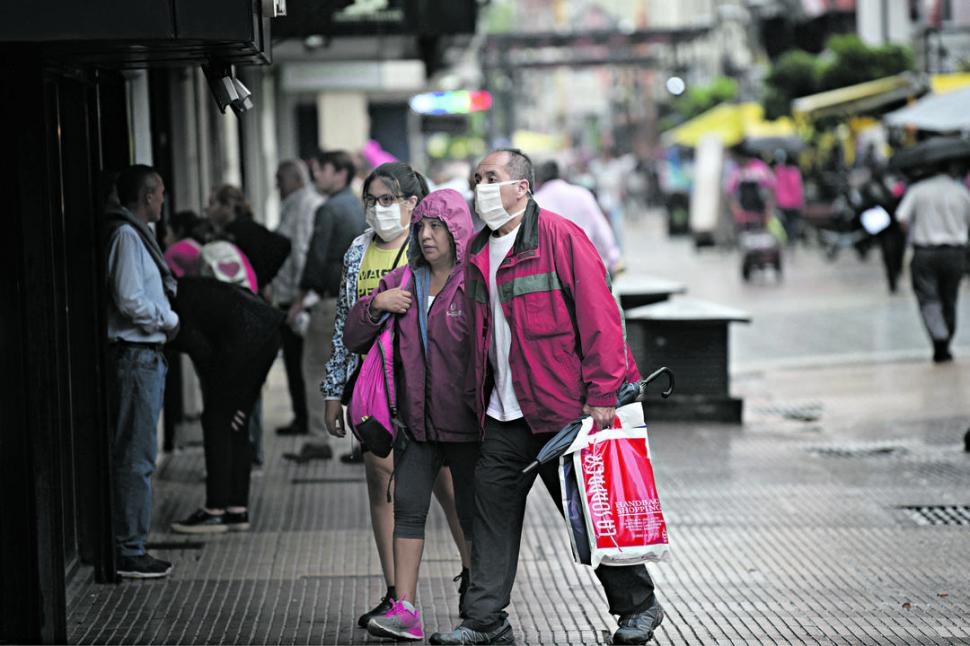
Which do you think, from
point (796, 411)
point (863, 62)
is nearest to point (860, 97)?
point (863, 62)

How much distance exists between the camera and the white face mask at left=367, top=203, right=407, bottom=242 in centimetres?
675

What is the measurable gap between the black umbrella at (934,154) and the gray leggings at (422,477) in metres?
9.83

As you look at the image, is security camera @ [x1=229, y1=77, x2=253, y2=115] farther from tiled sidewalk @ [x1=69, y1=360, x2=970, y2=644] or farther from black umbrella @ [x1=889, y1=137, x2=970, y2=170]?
black umbrella @ [x1=889, y1=137, x2=970, y2=170]

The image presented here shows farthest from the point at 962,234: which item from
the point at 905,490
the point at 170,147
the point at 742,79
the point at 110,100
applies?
the point at 742,79

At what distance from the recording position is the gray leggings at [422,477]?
6.29m

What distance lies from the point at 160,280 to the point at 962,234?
30.4 ft

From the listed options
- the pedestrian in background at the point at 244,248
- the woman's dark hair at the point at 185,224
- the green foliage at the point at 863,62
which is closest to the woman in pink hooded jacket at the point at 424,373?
the pedestrian in background at the point at 244,248

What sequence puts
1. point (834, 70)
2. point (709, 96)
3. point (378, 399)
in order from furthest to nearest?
point (709, 96) < point (834, 70) < point (378, 399)

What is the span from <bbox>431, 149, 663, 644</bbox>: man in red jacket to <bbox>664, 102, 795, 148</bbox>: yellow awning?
102 ft

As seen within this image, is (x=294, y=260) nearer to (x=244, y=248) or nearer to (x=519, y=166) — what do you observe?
(x=244, y=248)

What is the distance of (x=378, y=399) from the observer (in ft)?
20.8

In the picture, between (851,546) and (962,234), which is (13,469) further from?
(962,234)

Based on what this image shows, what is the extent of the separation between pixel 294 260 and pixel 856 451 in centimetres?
412

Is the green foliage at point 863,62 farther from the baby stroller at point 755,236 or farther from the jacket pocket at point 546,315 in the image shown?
the jacket pocket at point 546,315
